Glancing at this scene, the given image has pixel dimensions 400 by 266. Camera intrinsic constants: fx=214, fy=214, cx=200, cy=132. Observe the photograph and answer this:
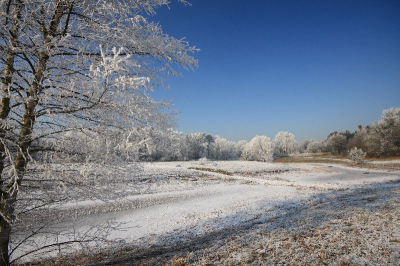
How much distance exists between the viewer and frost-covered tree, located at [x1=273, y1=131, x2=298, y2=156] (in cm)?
11412

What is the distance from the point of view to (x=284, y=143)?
114 m

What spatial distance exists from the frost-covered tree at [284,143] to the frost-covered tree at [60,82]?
116834 millimetres

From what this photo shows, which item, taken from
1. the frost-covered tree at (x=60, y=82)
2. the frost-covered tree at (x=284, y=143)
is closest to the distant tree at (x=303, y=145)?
the frost-covered tree at (x=284, y=143)

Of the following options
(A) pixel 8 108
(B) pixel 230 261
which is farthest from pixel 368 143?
(A) pixel 8 108

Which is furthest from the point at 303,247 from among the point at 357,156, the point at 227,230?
the point at 357,156

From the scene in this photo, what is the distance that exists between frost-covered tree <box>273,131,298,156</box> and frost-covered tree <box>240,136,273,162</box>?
3186 cm

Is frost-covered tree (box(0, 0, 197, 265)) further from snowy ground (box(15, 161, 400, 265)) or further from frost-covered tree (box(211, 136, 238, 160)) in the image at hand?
frost-covered tree (box(211, 136, 238, 160))

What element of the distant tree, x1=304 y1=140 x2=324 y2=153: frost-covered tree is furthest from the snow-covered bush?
the distant tree

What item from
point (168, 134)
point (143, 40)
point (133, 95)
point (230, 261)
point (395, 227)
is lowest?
point (230, 261)

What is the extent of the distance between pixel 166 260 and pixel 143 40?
561 centimetres

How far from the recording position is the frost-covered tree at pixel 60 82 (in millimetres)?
3480

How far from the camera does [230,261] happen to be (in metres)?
5.02

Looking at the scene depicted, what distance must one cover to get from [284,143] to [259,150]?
41.7 metres

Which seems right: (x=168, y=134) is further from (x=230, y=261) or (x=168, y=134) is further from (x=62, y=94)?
(x=230, y=261)
